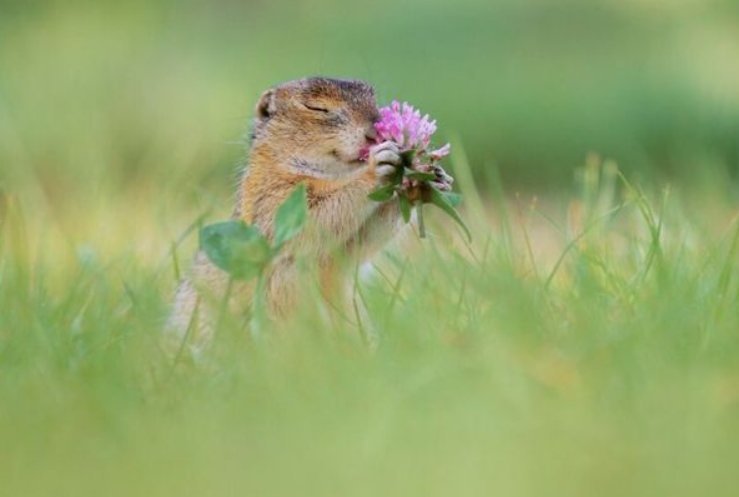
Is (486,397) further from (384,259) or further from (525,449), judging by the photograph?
(384,259)

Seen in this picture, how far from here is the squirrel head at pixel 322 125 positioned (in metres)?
4.35

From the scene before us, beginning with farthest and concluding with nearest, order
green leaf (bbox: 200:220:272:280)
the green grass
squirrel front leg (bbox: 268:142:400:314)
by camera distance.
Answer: squirrel front leg (bbox: 268:142:400:314) < green leaf (bbox: 200:220:272:280) < the green grass

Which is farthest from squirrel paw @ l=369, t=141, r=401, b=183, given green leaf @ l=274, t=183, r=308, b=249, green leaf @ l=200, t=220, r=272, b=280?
green leaf @ l=200, t=220, r=272, b=280

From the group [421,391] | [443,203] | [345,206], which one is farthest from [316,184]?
[421,391]

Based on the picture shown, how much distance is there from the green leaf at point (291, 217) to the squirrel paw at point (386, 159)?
0.40 meters

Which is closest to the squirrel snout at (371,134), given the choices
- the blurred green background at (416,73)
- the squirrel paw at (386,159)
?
the squirrel paw at (386,159)

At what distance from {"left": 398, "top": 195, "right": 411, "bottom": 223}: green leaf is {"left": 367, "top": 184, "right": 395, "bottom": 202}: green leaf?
0.03 meters

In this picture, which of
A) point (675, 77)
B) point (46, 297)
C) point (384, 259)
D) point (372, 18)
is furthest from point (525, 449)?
point (372, 18)

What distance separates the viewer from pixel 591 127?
9242 mm

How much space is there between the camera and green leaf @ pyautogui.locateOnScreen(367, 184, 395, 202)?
402cm

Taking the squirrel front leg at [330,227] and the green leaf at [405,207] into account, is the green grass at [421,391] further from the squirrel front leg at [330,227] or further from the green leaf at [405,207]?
the squirrel front leg at [330,227]

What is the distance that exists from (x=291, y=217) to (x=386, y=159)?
0.45m

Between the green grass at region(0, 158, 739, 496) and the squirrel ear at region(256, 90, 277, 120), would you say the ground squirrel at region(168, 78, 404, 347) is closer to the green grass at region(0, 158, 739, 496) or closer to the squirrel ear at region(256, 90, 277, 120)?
the squirrel ear at region(256, 90, 277, 120)

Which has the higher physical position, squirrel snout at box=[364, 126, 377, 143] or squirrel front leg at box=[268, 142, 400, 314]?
squirrel snout at box=[364, 126, 377, 143]
